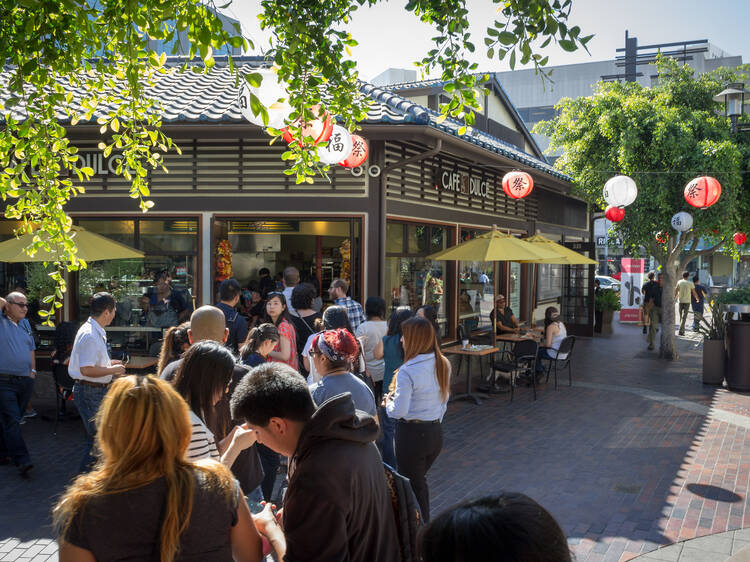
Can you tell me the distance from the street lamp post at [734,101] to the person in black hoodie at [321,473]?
12717mm

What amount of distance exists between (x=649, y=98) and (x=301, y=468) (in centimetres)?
1365

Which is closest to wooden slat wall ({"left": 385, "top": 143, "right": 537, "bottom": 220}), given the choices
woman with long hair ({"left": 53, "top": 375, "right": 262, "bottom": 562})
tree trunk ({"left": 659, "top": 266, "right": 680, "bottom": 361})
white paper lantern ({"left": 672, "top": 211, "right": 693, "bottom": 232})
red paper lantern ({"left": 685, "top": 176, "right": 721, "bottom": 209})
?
white paper lantern ({"left": 672, "top": 211, "right": 693, "bottom": 232})

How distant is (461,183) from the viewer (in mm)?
12211

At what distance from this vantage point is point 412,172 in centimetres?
1070

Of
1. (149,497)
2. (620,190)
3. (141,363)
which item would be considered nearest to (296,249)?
(141,363)

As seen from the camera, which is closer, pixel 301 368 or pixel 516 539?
pixel 516 539

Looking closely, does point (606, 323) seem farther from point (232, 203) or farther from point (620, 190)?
point (232, 203)

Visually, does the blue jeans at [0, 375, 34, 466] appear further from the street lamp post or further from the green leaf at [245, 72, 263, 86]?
the street lamp post

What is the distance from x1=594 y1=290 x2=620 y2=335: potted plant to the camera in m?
19.6

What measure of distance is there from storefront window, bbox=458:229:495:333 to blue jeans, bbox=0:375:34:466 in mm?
7950

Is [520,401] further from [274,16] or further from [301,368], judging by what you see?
[274,16]

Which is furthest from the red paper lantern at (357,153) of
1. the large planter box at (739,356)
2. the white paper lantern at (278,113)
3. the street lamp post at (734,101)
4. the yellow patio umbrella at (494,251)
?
the street lamp post at (734,101)

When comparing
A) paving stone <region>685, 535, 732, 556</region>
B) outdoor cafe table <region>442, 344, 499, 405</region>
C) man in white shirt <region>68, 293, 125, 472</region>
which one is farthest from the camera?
outdoor cafe table <region>442, 344, 499, 405</region>

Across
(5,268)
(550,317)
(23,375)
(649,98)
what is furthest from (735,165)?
(5,268)
